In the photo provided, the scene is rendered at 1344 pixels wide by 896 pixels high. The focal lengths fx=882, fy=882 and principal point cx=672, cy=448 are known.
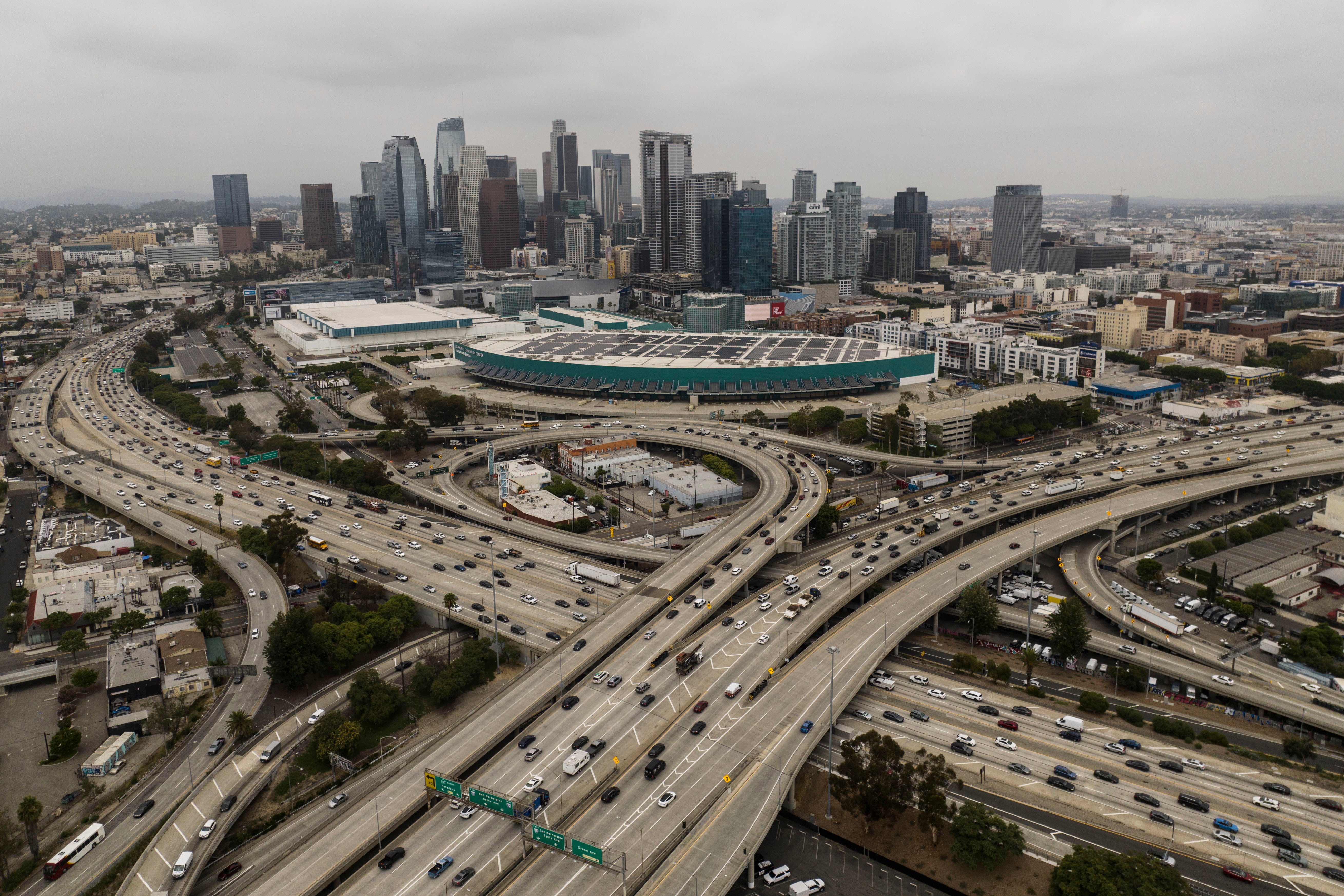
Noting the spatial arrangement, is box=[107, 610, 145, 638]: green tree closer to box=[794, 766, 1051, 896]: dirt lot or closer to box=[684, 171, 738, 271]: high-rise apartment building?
box=[794, 766, 1051, 896]: dirt lot

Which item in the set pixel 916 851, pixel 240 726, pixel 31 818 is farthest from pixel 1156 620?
pixel 31 818

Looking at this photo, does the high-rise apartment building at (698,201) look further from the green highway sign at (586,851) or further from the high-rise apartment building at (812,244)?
the green highway sign at (586,851)

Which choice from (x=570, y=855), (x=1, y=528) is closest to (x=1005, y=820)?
(x=570, y=855)

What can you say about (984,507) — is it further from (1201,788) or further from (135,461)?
(135,461)

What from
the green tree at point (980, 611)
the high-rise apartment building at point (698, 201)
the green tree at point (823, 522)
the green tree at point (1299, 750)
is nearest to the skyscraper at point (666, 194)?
the high-rise apartment building at point (698, 201)

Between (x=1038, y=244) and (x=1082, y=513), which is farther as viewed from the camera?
(x=1038, y=244)
